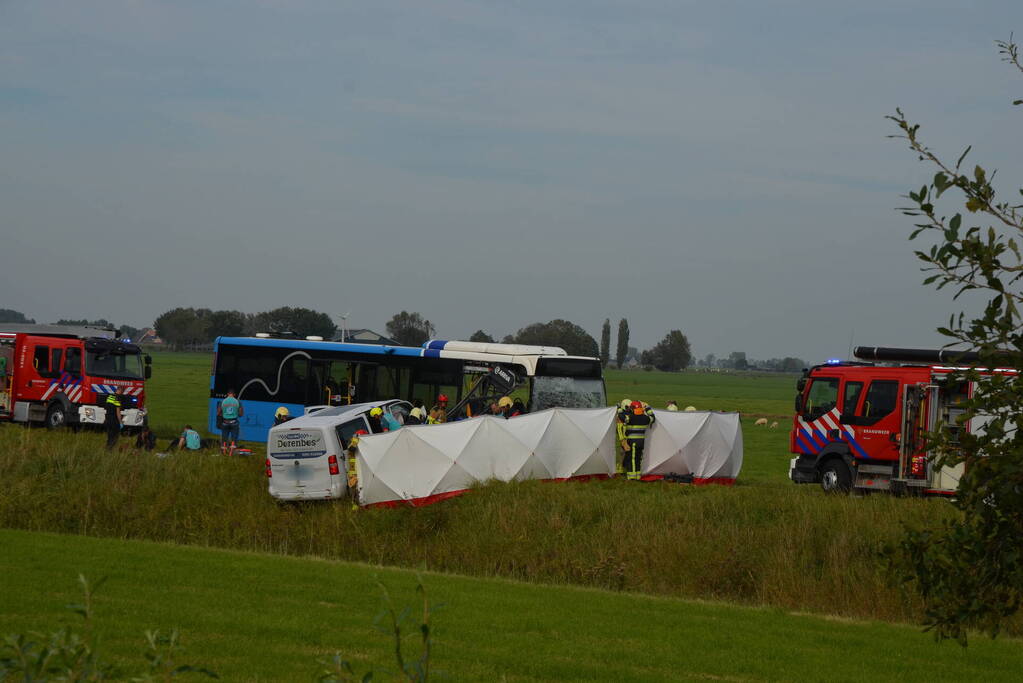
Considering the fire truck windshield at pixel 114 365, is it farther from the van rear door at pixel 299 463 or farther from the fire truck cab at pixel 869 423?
the fire truck cab at pixel 869 423

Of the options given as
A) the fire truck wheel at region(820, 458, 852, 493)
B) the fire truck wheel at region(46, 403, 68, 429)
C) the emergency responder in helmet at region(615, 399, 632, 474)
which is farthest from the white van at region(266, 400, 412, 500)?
the fire truck wheel at region(46, 403, 68, 429)

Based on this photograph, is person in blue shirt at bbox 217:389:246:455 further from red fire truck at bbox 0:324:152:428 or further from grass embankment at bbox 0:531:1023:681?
grass embankment at bbox 0:531:1023:681

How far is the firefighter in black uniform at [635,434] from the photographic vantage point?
2195 centimetres

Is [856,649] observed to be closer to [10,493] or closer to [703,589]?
[703,589]

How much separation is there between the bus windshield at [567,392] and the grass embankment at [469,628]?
507 inches

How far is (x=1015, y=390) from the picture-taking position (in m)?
5.07

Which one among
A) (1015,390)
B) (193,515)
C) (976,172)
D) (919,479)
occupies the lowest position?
(193,515)

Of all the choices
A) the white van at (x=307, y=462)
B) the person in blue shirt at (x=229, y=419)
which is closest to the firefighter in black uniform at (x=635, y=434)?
the white van at (x=307, y=462)

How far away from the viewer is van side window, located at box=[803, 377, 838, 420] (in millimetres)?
23984

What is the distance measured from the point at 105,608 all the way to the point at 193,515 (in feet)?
32.2

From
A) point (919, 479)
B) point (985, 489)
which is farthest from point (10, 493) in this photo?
point (985, 489)

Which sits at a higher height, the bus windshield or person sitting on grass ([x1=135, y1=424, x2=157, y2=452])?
the bus windshield

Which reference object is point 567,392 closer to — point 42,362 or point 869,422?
point 869,422

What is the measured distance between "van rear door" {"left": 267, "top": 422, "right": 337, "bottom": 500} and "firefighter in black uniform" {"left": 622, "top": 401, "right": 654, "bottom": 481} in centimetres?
579
